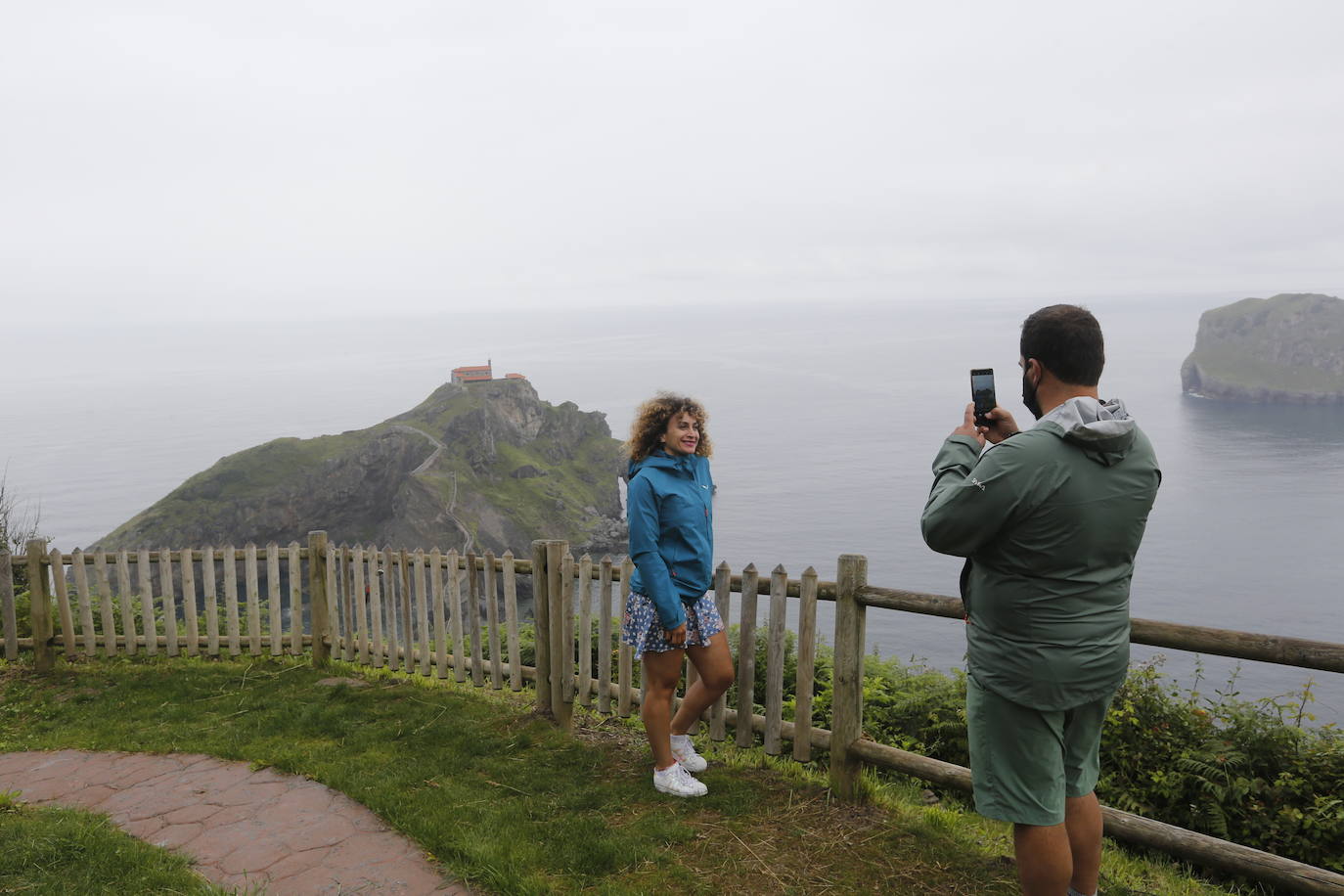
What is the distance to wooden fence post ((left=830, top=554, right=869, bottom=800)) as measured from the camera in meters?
4.76

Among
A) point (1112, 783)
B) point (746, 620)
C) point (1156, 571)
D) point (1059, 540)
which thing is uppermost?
point (1059, 540)

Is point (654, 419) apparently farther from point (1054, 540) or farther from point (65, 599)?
point (65, 599)

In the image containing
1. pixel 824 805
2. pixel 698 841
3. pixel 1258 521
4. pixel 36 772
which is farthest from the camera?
pixel 1258 521

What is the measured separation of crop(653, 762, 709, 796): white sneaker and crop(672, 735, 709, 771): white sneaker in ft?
0.59

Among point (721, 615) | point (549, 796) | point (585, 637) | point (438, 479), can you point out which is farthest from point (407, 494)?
point (721, 615)

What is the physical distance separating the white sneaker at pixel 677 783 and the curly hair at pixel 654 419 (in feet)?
6.03

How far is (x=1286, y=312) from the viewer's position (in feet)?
592

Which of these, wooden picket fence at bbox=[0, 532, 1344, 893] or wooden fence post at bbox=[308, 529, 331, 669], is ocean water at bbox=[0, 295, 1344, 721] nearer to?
wooden picket fence at bbox=[0, 532, 1344, 893]

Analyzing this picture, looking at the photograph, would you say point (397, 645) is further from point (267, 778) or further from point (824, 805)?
point (824, 805)

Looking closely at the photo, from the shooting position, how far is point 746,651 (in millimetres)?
5234

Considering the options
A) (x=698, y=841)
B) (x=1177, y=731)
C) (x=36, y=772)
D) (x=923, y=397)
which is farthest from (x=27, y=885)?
(x=923, y=397)

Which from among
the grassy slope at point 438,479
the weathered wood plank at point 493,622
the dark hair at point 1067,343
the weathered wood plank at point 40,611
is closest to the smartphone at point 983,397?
the dark hair at point 1067,343

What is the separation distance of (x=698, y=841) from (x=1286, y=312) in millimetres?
219027

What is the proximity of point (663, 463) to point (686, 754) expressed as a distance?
1875 millimetres
